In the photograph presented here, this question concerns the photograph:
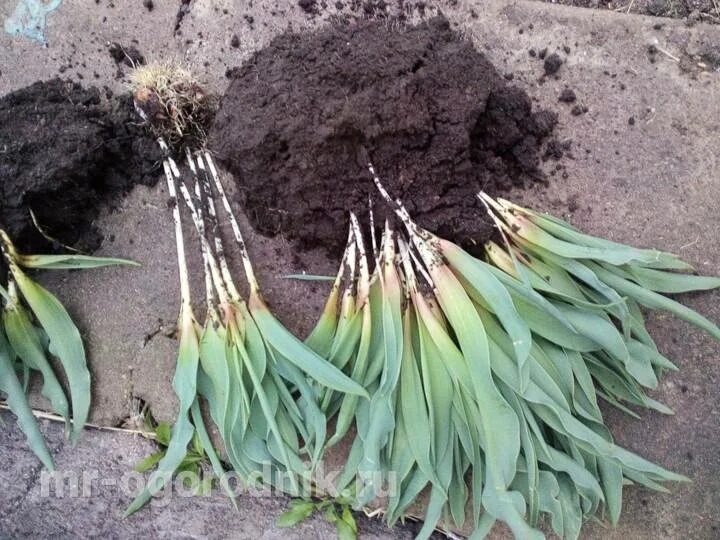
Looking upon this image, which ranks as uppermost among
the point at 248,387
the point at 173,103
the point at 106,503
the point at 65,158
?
the point at 173,103

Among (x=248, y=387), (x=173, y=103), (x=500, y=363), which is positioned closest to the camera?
(x=500, y=363)

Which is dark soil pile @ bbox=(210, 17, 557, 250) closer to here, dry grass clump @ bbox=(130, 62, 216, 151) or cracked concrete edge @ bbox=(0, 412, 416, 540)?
dry grass clump @ bbox=(130, 62, 216, 151)

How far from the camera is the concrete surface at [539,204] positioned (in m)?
1.53

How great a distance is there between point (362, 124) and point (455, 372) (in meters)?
0.52

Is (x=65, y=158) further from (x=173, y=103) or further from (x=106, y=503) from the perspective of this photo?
(x=106, y=503)

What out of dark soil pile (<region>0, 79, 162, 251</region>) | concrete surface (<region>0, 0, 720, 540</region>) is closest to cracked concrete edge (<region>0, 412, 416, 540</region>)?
concrete surface (<region>0, 0, 720, 540</region>)

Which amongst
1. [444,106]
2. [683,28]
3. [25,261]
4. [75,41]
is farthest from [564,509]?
[75,41]

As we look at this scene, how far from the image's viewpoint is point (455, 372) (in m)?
1.34

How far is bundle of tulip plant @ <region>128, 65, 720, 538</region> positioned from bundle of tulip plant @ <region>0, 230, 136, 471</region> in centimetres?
Result: 27

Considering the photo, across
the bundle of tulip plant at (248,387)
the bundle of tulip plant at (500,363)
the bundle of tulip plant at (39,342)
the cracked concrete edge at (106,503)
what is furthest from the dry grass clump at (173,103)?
the cracked concrete edge at (106,503)

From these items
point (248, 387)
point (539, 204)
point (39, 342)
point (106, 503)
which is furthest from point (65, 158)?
point (539, 204)

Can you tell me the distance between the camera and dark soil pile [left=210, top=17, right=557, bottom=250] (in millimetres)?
1397

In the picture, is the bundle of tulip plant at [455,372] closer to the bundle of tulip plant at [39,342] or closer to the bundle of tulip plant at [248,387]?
the bundle of tulip plant at [248,387]

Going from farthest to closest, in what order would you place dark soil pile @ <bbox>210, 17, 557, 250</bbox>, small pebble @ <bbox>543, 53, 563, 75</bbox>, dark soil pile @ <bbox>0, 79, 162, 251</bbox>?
small pebble @ <bbox>543, 53, 563, 75</bbox> < dark soil pile @ <bbox>0, 79, 162, 251</bbox> < dark soil pile @ <bbox>210, 17, 557, 250</bbox>
